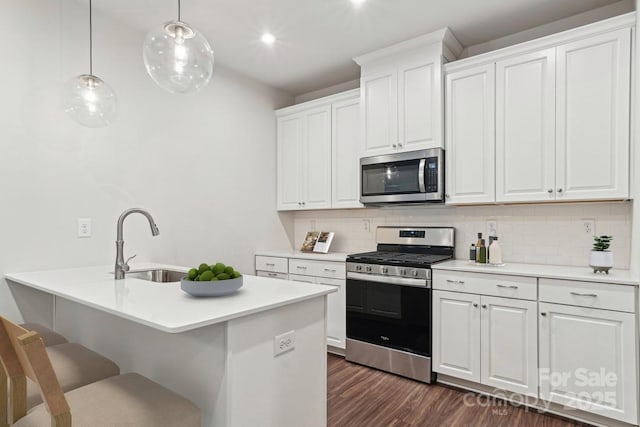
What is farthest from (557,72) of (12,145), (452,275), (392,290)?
(12,145)

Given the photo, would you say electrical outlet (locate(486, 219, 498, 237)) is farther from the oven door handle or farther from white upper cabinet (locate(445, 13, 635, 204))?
the oven door handle

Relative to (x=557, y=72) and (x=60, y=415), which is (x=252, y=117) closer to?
(x=557, y=72)

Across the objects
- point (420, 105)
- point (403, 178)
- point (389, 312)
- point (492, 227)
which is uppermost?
point (420, 105)

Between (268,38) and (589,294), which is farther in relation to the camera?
(268,38)

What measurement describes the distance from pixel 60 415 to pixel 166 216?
2222mm

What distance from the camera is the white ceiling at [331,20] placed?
2.58 m

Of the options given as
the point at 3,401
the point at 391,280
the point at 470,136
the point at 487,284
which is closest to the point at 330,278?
the point at 391,280

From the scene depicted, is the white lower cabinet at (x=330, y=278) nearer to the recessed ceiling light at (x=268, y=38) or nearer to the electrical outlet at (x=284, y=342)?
the electrical outlet at (x=284, y=342)

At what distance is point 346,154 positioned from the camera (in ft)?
12.1

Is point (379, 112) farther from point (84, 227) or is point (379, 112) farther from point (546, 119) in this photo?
point (84, 227)

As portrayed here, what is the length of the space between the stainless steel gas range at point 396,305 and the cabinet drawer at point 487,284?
0.12 meters

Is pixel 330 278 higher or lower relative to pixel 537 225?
lower

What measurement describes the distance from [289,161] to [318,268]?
1.33 m

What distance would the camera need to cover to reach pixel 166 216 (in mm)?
3137
